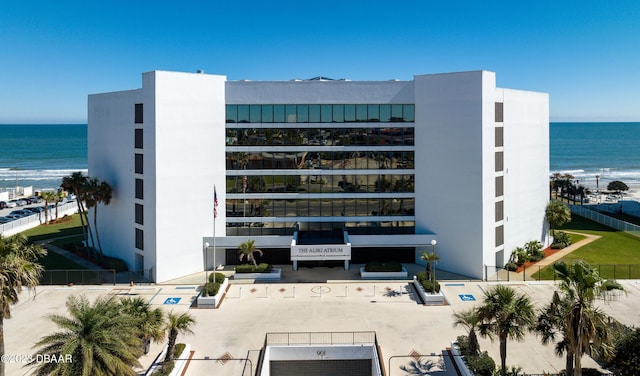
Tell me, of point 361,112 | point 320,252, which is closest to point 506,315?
point 320,252

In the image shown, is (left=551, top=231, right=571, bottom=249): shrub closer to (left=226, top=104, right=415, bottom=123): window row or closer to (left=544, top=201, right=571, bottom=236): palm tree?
(left=544, top=201, right=571, bottom=236): palm tree

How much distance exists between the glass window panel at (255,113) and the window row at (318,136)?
2.69ft

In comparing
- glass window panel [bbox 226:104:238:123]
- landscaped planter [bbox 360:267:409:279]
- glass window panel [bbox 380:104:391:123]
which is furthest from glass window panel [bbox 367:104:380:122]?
landscaped planter [bbox 360:267:409:279]

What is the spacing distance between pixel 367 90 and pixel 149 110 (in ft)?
62.1

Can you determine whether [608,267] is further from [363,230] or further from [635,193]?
[635,193]

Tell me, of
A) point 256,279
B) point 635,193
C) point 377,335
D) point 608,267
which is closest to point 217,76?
point 256,279

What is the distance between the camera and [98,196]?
3922 centimetres

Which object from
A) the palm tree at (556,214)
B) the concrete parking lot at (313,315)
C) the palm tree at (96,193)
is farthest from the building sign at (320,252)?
the palm tree at (556,214)

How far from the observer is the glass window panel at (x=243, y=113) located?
40.4 meters

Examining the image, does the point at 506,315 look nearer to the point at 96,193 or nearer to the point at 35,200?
the point at 96,193

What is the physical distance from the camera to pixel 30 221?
57125mm

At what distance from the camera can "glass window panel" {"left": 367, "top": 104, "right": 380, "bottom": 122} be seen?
1593 inches

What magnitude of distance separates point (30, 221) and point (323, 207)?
4094 cm

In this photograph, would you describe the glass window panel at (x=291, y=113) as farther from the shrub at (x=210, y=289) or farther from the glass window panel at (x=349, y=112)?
the shrub at (x=210, y=289)
